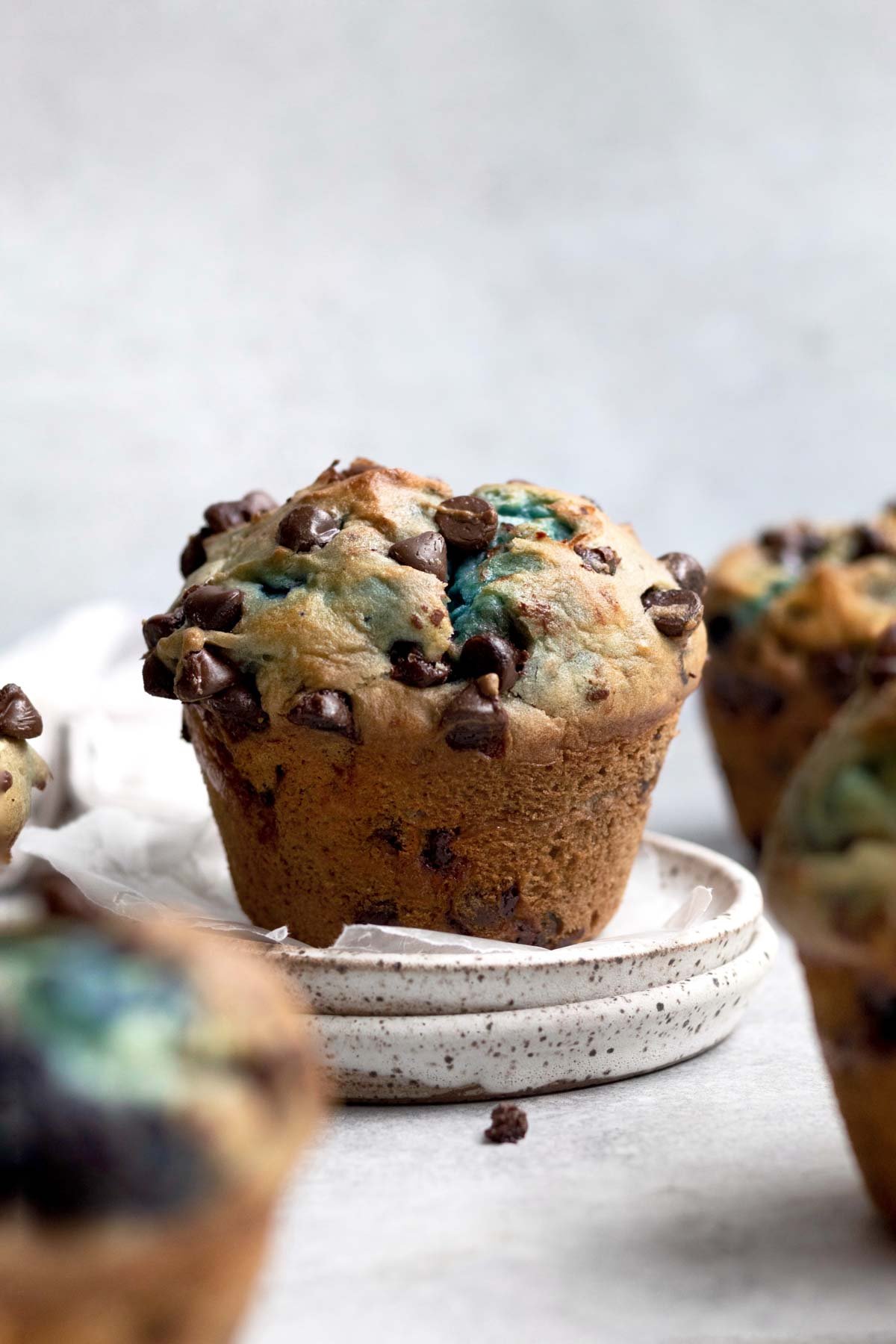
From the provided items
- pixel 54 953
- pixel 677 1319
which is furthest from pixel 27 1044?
pixel 677 1319

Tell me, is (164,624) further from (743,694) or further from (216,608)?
(743,694)

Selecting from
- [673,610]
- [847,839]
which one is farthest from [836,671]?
[847,839]

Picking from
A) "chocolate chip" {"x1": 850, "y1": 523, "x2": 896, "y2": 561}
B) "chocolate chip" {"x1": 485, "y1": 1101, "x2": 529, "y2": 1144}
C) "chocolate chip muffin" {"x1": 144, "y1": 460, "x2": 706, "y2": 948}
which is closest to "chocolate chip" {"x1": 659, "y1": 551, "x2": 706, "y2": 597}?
"chocolate chip muffin" {"x1": 144, "y1": 460, "x2": 706, "y2": 948}

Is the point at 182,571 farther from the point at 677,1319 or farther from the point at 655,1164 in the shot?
the point at 677,1319

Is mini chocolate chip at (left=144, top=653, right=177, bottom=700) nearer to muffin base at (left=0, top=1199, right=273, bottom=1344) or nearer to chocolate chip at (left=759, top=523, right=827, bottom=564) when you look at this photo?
muffin base at (left=0, top=1199, right=273, bottom=1344)

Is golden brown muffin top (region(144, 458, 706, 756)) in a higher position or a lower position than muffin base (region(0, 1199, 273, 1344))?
higher

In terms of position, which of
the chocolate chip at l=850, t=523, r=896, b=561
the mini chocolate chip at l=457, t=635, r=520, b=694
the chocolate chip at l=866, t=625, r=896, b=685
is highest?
the chocolate chip at l=866, t=625, r=896, b=685

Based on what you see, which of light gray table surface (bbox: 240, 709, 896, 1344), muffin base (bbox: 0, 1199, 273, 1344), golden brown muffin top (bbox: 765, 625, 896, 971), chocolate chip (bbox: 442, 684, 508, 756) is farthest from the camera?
chocolate chip (bbox: 442, 684, 508, 756)
